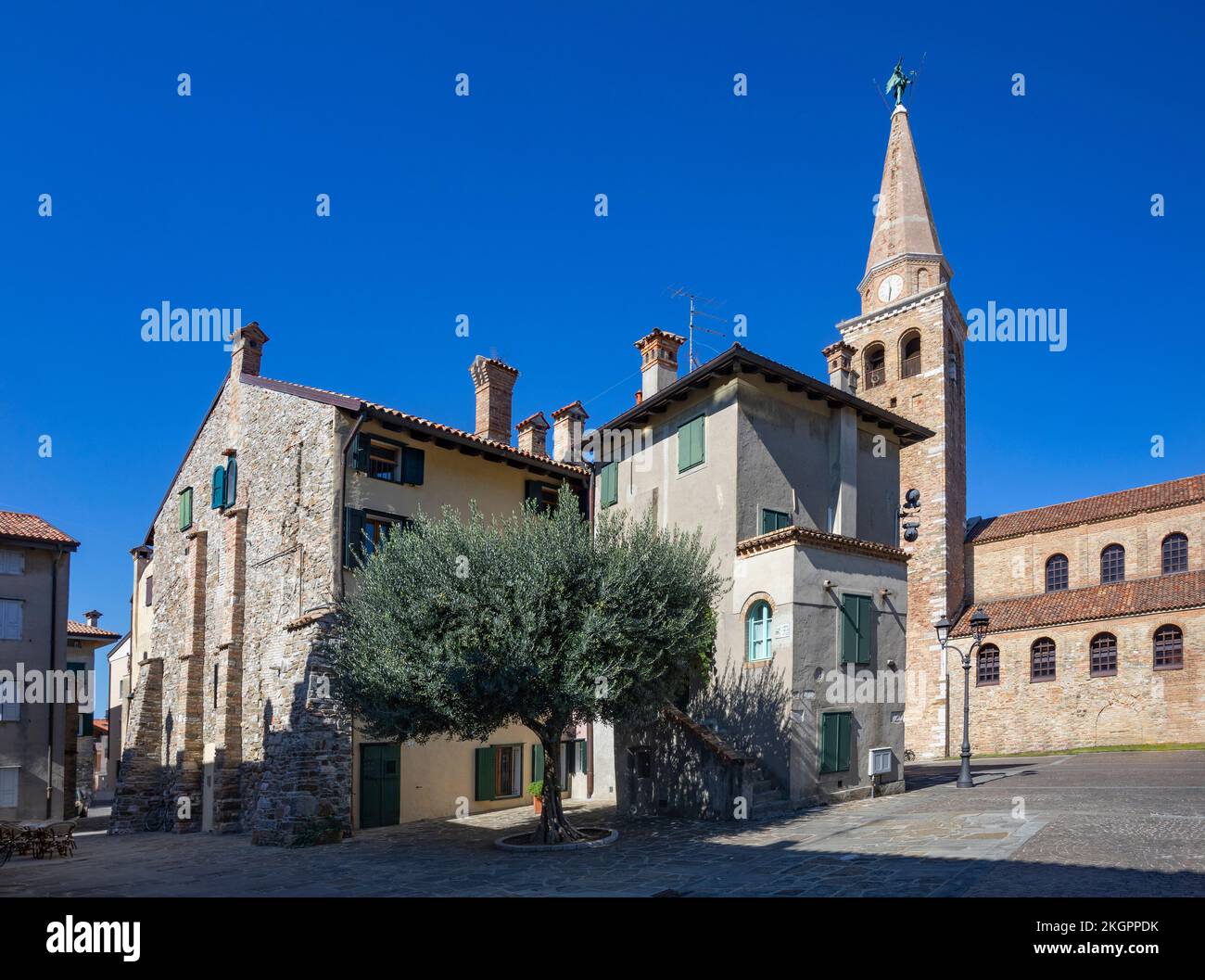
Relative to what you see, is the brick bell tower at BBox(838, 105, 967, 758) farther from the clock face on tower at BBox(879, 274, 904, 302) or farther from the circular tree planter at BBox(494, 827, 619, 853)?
the circular tree planter at BBox(494, 827, 619, 853)

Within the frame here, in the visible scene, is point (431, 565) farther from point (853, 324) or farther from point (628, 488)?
point (853, 324)

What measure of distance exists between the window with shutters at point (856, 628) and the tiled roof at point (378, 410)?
9.12 metres

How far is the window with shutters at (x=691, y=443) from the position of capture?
2264 cm

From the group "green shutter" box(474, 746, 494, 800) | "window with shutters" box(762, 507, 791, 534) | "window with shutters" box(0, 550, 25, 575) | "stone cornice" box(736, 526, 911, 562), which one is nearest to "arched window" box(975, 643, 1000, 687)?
"stone cornice" box(736, 526, 911, 562)

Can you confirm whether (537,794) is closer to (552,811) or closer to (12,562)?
(552,811)

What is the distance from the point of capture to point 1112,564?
37688 mm

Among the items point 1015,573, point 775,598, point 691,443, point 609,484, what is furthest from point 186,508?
point 1015,573

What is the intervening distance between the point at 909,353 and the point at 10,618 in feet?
125

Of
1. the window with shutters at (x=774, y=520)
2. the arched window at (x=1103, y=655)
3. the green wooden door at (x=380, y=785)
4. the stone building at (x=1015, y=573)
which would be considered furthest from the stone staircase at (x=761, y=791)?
the arched window at (x=1103, y=655)

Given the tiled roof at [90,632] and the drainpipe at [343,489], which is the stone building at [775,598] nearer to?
the drainpipe at [343,489]
